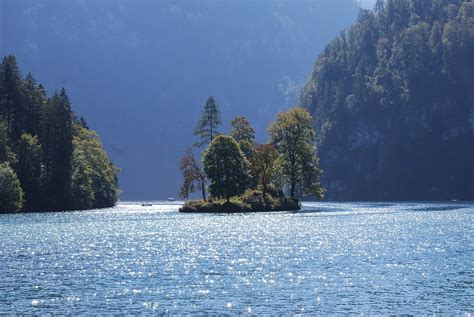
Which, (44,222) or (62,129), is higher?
(62,129)

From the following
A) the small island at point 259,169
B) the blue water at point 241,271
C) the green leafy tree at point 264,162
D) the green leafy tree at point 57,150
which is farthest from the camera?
the green leafy tree at point 57,150

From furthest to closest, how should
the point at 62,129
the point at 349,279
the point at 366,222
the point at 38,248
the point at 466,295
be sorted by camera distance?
the point at 62,129 < the point at 366,222 < the point at 38,248 < the point at 349,279 < the point at 466,295

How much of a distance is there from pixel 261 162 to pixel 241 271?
8502 cm

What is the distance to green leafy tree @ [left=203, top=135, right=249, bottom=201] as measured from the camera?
424 ft

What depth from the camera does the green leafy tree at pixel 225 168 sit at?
129125 millimetres

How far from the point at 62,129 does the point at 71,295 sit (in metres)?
113

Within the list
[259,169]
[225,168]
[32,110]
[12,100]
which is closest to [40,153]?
[12,100]

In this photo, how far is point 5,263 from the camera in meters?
57.0

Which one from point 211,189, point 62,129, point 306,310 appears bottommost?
point 306,310

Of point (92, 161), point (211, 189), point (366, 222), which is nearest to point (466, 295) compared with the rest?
point (366, 222)

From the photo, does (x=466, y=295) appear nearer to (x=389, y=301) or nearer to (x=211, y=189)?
(x=389, y=301)

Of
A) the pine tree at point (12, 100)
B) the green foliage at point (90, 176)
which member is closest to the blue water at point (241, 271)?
the green foliage at point (90, 176)

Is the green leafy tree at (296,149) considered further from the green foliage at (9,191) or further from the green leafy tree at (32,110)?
the green leafy tree at (32,110)

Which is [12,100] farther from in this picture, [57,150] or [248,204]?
[248,204]
